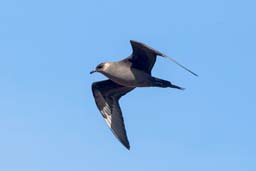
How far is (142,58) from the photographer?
64.7ft

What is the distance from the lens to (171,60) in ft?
56.1

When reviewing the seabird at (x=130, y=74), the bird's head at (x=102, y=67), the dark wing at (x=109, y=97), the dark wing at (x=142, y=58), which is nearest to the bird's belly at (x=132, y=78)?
the seabird at (x=130, y=74)

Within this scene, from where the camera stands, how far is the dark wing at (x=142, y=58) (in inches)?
766

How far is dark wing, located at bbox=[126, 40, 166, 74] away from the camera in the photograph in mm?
19447

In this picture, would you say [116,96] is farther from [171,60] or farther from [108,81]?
[171,60]

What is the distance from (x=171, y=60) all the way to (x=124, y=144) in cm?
370

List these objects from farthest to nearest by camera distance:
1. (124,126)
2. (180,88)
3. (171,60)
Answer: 1. (124,126)
2. (180,88)
3. (171,60)

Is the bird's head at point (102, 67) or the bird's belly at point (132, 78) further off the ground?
the bird's head at point (102, 67)

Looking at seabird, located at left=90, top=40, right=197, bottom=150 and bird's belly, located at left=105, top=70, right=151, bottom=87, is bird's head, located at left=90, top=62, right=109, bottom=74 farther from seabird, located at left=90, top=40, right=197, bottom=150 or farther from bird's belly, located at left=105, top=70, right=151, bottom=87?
bird's belly, located at left=105, top=70, right=151, bottom=87

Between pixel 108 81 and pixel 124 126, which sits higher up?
pixel 108 81

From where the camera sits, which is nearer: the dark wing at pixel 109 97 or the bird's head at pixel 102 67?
the bird's head at pixel 102 67

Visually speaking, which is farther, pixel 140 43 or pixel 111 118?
pixel 111 118

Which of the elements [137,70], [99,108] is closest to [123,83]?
[137,70]

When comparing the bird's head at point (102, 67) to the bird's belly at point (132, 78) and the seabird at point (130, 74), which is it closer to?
the seabird at point (130, 74)
